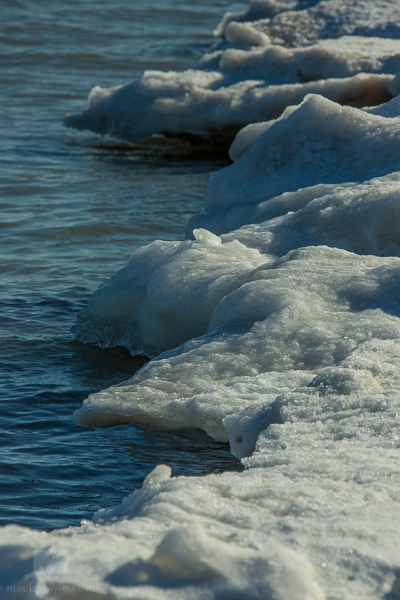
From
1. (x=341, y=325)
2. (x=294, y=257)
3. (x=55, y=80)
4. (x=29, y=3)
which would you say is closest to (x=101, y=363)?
(x=294, y=257)

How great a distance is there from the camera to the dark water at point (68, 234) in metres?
3.74

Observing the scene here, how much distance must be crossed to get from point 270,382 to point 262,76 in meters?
7.46

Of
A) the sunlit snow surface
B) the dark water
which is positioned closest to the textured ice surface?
the dark water

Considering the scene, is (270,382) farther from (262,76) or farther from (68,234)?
(262,76)

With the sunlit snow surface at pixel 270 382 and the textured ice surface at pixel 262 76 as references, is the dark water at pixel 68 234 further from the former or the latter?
the textured ice surface at pixel 262 76

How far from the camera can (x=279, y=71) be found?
10266 mm

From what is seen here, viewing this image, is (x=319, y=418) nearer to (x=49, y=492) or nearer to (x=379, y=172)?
(x=49, y=492)

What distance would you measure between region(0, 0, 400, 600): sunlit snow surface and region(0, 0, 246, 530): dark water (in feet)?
0.74

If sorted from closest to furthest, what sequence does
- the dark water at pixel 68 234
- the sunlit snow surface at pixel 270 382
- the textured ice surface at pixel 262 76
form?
the sunlit snow surface at pixel 270 382 → the dark water at pixel 68 234 → the textured ice surface at pixel 262 76

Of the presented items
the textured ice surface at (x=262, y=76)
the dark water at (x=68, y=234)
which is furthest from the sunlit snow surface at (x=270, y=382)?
the textured ice surface at (x=262, y=76)

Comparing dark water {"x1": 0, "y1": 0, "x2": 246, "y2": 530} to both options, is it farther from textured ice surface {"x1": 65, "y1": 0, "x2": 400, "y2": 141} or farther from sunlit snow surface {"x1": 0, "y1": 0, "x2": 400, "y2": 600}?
textured ice surface {"x1": 65, "y1": 0, "x2": 400, "y2": 141}

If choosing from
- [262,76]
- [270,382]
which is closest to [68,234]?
[262,76]

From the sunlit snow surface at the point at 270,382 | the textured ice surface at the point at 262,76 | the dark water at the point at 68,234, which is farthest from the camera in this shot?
the textured ice surface at the point at 262,76

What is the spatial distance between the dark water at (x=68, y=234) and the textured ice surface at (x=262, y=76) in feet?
1.95
